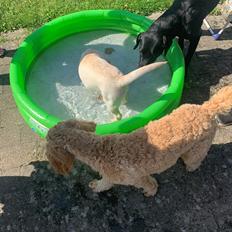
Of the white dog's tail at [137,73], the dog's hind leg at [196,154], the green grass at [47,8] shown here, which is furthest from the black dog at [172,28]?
the green grass at [47,8]

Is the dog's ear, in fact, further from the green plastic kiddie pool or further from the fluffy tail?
the fluffy tail

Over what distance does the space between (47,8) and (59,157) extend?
356 cm

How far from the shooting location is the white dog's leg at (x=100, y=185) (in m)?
4.09

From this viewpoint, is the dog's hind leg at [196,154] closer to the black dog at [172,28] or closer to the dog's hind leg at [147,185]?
the dog's hind leg at [147,185]

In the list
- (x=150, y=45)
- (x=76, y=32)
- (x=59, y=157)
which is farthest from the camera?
(x=76, y=32)

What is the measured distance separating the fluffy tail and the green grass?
2.86 meters

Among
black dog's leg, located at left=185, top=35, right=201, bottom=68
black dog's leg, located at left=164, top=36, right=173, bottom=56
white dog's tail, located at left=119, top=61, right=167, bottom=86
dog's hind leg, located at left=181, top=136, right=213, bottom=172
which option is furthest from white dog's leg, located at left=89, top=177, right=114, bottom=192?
black dog's leg, located at left=185, top=35, right=201, bottom=68

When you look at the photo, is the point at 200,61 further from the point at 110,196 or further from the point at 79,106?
the point at 110,196

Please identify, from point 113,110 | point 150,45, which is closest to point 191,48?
point 150,45

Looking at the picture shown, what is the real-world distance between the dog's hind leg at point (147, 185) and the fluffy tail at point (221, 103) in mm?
916

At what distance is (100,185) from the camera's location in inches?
163

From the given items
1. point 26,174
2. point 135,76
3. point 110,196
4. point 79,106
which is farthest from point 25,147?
point 135,76

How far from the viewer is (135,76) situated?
4.07 m

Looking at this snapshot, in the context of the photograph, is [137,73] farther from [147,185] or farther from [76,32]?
[76,32]
